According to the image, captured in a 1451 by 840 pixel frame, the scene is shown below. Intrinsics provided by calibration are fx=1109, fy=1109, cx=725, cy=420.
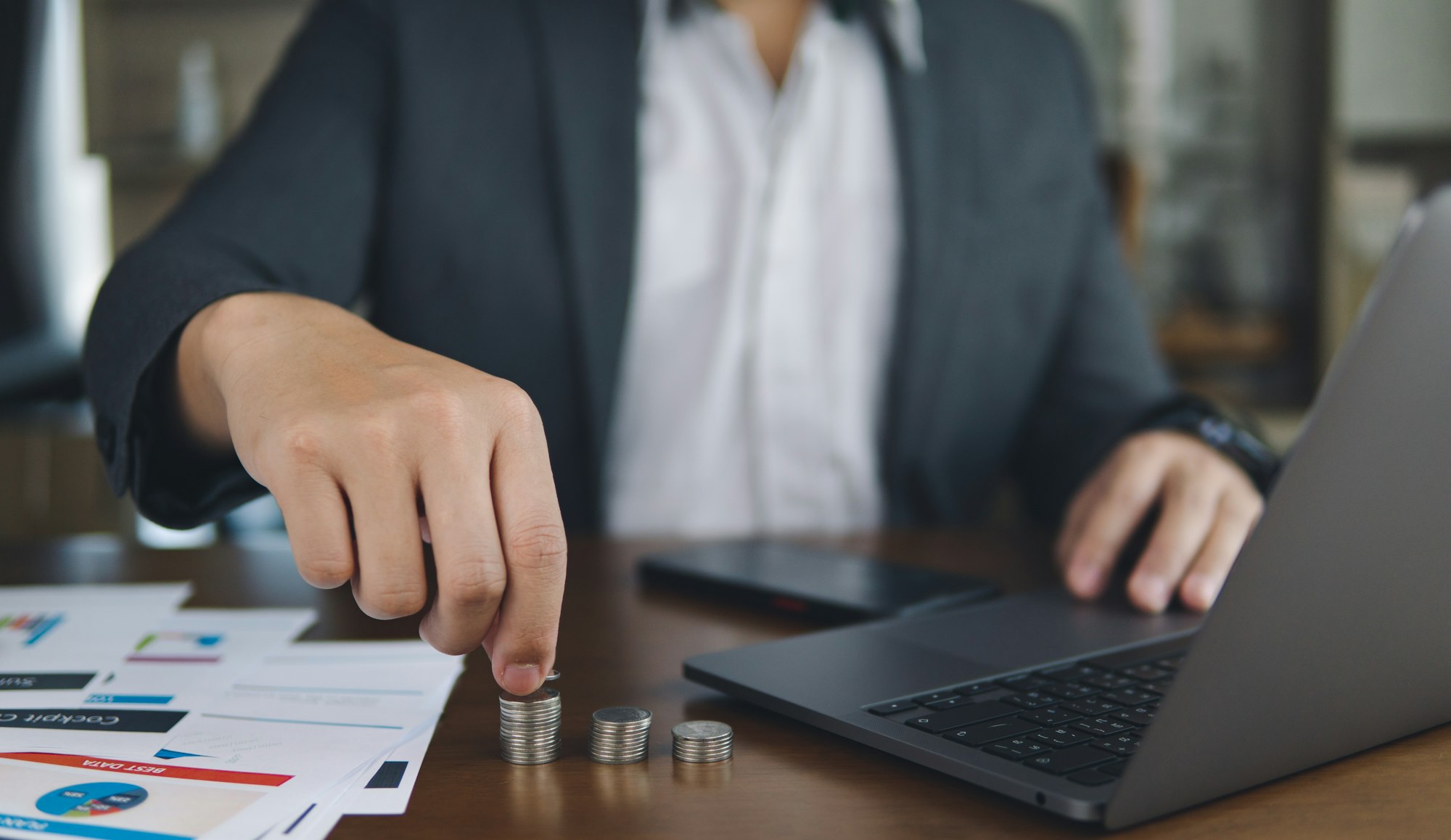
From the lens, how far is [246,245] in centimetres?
88

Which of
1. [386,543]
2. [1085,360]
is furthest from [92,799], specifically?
[1085,360]

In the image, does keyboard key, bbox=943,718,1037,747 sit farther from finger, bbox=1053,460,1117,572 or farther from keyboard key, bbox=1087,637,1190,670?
finger, bbox=1053,460,1117,572

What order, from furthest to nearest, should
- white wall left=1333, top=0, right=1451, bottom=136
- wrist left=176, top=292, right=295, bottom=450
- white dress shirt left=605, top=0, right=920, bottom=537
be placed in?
white wall left=1333, top=0, right=1451, bottom=136
white dress shirt left=605, top=0, right=920, bottom=537
wrist left=176, top=292, right=295, bottom=450

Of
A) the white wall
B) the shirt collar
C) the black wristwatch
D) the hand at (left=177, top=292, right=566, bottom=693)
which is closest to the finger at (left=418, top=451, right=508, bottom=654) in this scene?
the hand at (left=177, top=292, right=566, bottom=693)

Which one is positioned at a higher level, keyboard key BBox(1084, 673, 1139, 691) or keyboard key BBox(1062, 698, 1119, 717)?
A: keyboard key BBox(1062, 698, 1119, 717)

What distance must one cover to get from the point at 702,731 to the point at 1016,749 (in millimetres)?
115

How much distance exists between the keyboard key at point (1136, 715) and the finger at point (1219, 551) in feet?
0.72

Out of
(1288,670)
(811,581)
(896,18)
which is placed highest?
(896,18)

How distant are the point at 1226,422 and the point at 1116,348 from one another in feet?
1.36

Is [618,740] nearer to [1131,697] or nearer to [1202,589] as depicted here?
[1131,697]

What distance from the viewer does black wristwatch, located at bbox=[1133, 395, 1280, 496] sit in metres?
0.75

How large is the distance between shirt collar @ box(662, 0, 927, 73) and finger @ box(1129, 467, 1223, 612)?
0.65 m

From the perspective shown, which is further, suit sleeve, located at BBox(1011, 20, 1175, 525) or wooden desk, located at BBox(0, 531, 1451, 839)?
suit sleeve, located at BBox(1011, 20, 1175, 525)

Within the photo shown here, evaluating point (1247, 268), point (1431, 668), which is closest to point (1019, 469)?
point (1431, 668)
